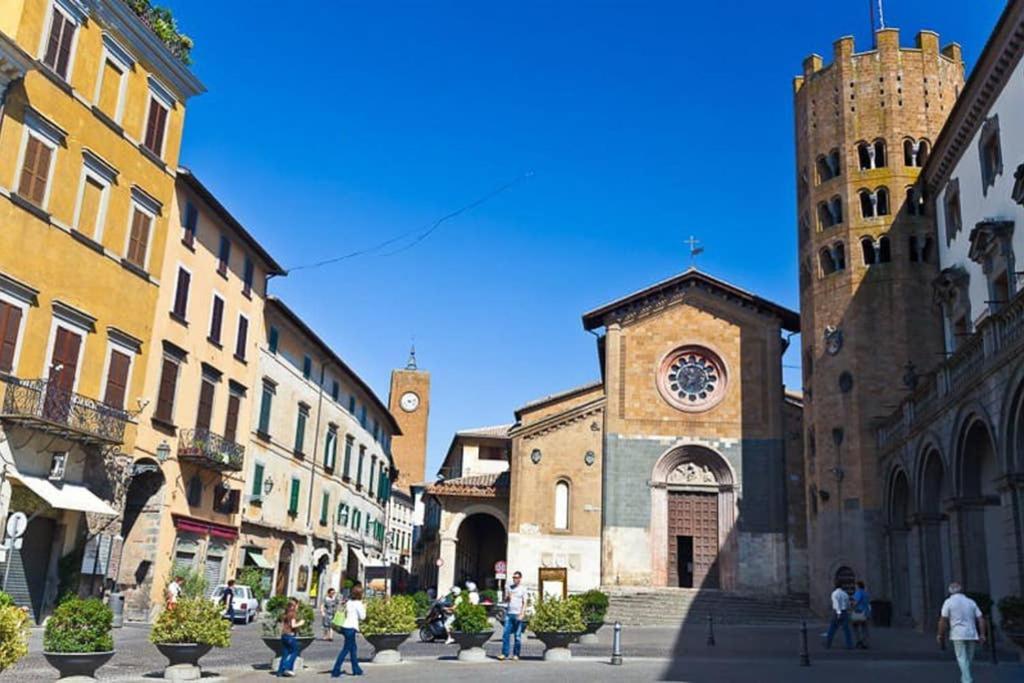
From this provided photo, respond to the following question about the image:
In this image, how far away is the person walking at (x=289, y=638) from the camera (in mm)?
14906

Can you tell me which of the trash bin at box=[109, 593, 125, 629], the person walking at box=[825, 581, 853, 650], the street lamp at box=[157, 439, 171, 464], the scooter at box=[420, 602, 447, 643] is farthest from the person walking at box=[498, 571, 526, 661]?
the street lamp at box=[157, 439, 171, 464]

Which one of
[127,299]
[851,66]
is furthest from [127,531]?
[851,66]

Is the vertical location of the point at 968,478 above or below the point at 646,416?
below

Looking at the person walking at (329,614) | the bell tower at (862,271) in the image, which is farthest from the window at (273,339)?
the bell tower at (862,271)

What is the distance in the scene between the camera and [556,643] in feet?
61.5

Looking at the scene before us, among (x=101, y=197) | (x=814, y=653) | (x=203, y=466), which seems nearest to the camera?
(x=814, y=653)

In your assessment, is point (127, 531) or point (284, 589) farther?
point (284, 589)

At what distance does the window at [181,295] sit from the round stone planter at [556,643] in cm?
1560

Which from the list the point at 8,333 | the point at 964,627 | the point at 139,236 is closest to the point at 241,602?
the point at 139,236

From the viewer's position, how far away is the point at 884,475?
30641 mm

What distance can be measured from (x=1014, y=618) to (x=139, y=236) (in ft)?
74.9

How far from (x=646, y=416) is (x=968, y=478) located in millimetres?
19783

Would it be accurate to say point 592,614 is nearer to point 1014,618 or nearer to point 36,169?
point 1014,618

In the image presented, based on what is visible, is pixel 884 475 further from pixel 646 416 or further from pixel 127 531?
pixel 127 531
